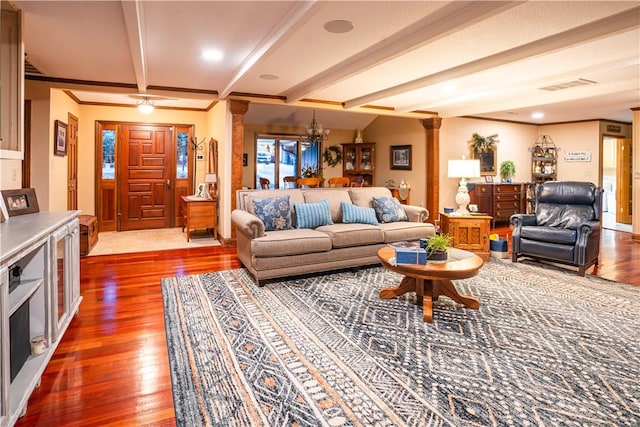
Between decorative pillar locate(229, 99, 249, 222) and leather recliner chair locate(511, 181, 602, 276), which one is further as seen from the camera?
decorative pillar locate(229, 99, 249, 222)

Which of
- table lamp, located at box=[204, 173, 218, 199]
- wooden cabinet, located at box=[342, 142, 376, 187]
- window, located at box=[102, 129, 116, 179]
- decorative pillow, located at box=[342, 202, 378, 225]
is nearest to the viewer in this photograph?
decorative pillow, located at box=[342, 202, 378, 225]

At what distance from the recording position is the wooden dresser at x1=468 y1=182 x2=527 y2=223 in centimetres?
793

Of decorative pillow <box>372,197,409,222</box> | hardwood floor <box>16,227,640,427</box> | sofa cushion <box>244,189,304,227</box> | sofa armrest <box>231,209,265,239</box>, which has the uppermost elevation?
sofa cushion <box>244,189,304,227</box>

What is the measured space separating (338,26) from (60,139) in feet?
14.8

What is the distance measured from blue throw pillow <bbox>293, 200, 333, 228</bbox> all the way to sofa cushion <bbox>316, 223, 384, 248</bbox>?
0.11m

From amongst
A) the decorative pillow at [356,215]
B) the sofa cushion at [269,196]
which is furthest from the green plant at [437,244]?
the sofa cushion at [269,196]

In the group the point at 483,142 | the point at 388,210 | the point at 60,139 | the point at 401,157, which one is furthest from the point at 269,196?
the point at 483,142

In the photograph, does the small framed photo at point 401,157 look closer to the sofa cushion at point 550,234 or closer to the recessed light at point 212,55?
the sofa cushion at point 550,234

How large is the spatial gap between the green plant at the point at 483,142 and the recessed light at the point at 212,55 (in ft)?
19.3

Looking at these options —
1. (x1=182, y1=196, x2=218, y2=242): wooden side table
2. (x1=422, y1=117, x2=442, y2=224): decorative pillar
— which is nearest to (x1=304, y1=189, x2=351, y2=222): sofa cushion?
(x1=182, y1=196, x2=218, y2=242): wooden side table

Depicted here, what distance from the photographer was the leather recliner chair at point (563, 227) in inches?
171

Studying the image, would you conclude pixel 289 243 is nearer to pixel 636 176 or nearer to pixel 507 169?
pixel 507 169

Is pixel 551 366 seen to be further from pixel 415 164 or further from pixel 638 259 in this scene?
pixel 415 164

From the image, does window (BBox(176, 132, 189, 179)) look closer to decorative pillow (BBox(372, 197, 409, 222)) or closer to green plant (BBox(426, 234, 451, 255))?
decorative pillow (BBox(372, 197, 409, 222))
